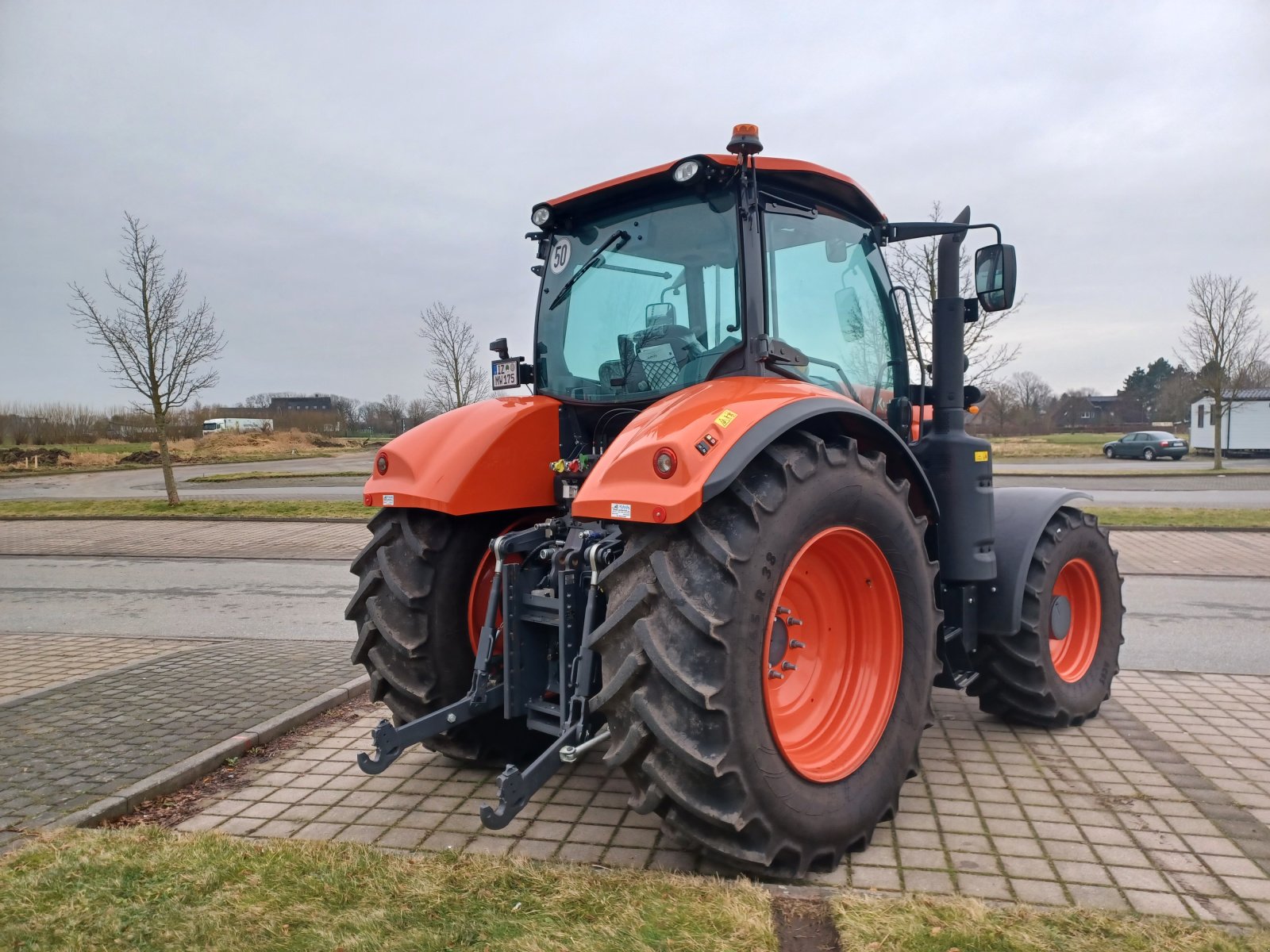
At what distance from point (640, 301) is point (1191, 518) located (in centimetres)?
1277

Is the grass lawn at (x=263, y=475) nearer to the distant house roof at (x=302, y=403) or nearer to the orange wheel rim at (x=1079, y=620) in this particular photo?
the orange wheel rim at (x=1079, y=620)

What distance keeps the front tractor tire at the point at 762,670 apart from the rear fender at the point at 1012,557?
44.2 inches

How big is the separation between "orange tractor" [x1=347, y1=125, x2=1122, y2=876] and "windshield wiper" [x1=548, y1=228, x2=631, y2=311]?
0.01m

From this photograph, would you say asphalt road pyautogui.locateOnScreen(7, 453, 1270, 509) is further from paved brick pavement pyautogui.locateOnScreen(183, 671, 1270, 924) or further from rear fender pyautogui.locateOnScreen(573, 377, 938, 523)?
rear fender pyautogui.locateOnScreen(573, 377, 938, 523)

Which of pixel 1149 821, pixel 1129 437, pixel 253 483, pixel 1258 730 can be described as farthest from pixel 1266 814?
pixel 1129 437

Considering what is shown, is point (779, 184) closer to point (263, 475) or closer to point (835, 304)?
point (835, 304)

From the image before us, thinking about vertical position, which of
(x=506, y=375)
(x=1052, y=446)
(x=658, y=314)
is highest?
(x=658, y=314)

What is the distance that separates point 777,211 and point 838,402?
0.95 meters

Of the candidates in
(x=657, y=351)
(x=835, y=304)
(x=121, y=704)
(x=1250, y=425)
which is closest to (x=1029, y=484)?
(x=835, y=304)

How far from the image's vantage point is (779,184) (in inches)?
147

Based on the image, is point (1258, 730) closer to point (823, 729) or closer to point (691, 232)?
point (823, 729)

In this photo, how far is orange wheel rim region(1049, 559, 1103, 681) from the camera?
494 cm

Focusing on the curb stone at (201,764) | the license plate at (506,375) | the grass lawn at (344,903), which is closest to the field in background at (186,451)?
the curb stone at (201,764)

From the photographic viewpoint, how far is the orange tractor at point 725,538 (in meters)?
2.80
